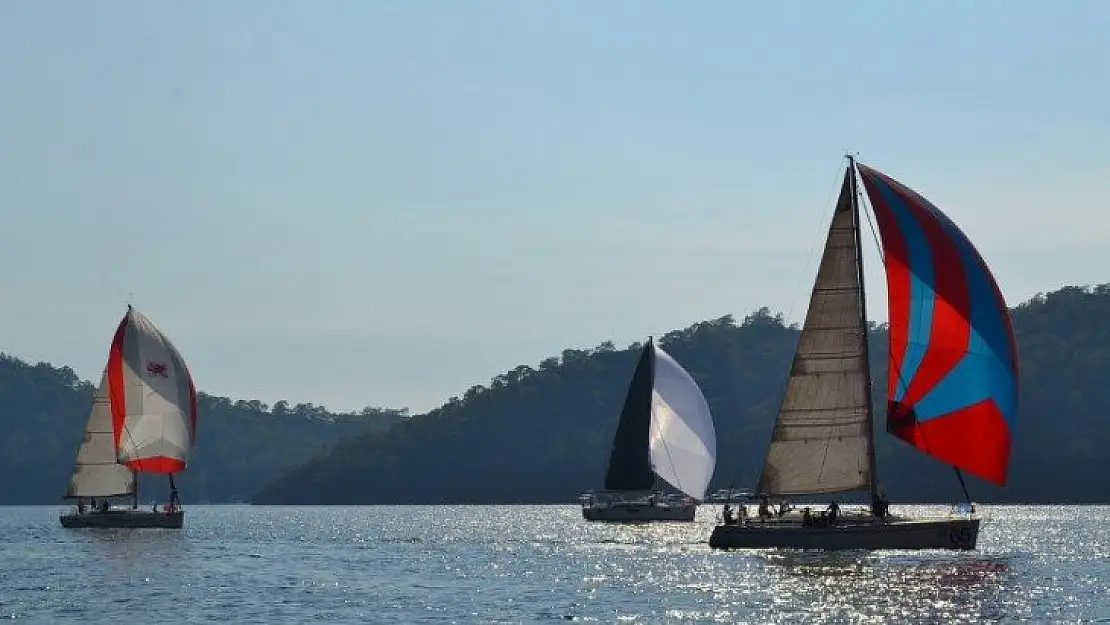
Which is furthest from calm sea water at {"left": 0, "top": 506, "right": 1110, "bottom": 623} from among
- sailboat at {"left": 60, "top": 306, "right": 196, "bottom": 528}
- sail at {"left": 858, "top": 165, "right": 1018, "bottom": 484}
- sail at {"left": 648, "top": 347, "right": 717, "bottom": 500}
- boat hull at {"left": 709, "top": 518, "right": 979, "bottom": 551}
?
sail at {"left": 648, "top": 347, "right": 717, "bottom": 500}

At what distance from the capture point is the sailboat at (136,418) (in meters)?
98.1

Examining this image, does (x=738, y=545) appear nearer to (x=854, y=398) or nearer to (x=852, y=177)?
(x=854, y=398)

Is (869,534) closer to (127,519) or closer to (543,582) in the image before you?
(543,582)

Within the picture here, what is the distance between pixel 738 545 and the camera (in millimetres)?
68500

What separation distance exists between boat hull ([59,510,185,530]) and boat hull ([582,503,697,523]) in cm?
2619

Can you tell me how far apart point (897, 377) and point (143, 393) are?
1824 inches

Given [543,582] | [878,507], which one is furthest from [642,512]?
[543,582]

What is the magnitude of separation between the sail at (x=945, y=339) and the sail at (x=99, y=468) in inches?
1962

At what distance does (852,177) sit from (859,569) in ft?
44.2

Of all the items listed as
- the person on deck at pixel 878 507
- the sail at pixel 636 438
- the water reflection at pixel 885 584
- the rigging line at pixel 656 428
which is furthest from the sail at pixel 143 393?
the person on deck at pixel 878 507

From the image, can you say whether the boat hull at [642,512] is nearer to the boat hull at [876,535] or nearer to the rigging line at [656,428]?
the rigging line at [656,428]

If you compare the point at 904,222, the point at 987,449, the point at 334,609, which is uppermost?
the point at 904,222

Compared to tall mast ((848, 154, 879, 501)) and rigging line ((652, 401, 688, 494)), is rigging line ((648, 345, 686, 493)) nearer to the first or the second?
rigging line ((652, 401, 688, 494))

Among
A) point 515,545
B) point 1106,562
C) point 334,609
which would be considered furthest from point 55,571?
point 1106,562
